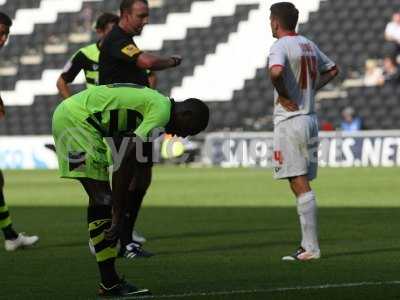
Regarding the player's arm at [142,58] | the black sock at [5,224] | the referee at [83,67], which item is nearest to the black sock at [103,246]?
the player's arm at [142,58]

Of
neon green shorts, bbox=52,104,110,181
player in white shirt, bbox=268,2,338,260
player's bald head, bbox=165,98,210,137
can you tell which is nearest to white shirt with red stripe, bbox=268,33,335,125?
player in white shirt, bbox=268,2,338,260

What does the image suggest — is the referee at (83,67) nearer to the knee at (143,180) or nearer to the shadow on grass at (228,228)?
the shadow on grass at (228,228)

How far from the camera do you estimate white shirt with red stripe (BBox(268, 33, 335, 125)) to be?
9734 mm

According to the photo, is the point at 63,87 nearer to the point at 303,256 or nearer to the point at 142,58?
the point at 142,58

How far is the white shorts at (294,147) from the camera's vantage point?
973 centimetres

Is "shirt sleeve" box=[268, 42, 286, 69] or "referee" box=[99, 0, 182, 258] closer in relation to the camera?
"referee" box=[99, 0, 182, 258]

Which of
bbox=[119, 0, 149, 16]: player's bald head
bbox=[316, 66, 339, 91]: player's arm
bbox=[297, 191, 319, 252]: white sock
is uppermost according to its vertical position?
bbox=[119, 0, 149, 16]: player's bald head

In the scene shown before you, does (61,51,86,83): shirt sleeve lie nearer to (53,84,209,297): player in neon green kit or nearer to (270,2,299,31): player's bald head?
(270,2,299,31): player's bald head

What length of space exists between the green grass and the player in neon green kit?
1.13 ft

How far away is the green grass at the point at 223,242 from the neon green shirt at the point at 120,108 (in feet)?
3.44

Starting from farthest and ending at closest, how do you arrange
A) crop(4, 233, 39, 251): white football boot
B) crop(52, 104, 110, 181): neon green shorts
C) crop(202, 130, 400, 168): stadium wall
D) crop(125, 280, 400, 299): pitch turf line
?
crop(202, 130, 400, 168): stadium wall, crop(4, 233, 39, 251): white football boot, crop(52, 104, 110, 181): neon green shorts, crop(125, 280, 400, 299): pitch turf line

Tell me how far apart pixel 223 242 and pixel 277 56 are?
89.2 inches

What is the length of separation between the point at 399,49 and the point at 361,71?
6.22 ft

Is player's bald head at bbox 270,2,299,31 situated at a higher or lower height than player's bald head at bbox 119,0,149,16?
lower
